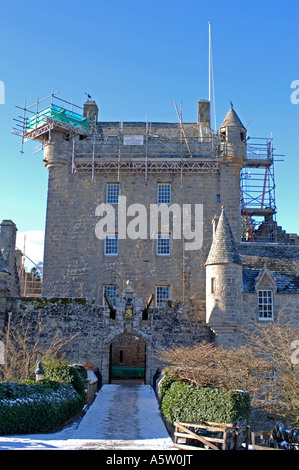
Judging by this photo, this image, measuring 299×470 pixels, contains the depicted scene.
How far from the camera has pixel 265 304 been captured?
25.2 metres

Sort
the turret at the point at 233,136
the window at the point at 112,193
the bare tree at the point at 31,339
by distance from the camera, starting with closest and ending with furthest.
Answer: the bare tree at the point at 31,339, the turret at the point at 233,136, the window at the point at 112,193

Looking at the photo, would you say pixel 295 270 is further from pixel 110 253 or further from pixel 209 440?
pixel 209 440

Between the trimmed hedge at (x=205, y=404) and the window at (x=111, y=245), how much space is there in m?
14.9

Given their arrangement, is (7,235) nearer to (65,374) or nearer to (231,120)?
(65,374)

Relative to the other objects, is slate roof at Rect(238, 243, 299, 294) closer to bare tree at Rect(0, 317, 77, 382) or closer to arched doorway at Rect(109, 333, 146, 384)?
arched doorway at Rect(109, 333, 146, 384)

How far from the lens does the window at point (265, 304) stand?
25.1 meters

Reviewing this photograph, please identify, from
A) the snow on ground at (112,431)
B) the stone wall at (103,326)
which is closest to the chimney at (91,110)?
the stone wall at (103,326)

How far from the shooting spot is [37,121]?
31922mm

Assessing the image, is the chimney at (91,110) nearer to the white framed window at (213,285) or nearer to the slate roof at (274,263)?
the slate roof at (274,263)

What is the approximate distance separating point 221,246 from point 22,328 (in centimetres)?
1032

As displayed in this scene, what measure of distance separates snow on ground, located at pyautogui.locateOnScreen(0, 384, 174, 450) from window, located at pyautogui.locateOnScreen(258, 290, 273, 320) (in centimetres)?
713

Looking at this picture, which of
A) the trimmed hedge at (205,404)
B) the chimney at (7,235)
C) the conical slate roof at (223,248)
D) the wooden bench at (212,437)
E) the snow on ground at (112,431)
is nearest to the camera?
the wooden bench at (212,437)

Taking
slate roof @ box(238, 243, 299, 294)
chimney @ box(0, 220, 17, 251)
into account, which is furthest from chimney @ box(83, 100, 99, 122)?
slate roof @ box(238, 243, 299, 294)

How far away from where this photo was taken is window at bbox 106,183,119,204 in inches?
1229
